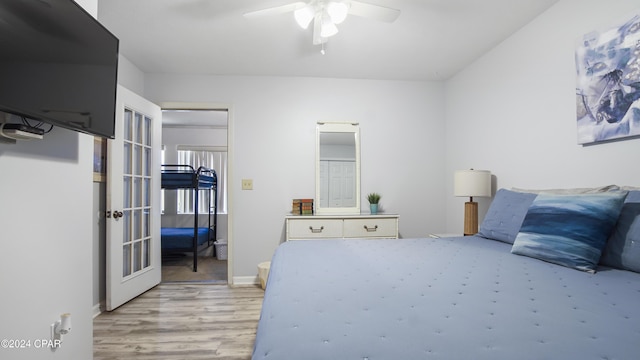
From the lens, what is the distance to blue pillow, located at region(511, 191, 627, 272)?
4.59 ft

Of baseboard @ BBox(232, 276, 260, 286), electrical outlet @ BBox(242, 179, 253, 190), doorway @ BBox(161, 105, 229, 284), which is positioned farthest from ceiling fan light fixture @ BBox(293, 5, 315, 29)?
doorway @ BBox(161, 105, 229, 284)

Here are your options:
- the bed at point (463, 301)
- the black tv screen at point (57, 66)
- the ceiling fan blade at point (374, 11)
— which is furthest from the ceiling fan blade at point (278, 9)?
the bed at point (463, 301)

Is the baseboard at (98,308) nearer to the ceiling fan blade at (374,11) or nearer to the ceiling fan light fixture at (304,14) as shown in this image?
the ceiling fan light fixture at (304,14)

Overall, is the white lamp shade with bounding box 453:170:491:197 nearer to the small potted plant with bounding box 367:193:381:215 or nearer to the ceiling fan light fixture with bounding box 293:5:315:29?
the small potted plant with bounding box 367:193:381:215

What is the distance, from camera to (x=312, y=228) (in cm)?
321

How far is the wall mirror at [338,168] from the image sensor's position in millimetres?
3582

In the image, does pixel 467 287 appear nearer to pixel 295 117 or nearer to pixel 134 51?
pixel 295 117

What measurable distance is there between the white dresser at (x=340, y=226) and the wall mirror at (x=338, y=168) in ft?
1.11

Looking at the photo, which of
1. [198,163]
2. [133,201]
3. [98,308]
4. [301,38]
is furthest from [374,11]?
[198,163]

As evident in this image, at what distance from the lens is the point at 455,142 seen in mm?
3514

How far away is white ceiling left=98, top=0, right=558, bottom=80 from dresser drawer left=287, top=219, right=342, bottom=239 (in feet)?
5.44

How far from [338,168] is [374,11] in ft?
6.33

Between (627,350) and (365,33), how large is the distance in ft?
8.22

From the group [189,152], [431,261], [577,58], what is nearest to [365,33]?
[577,58]
